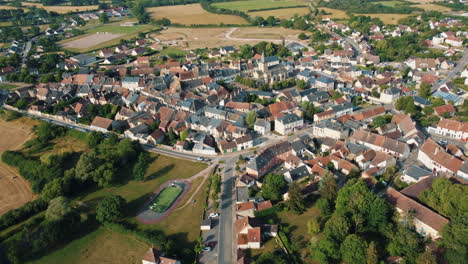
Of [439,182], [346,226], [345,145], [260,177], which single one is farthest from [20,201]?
[439,182]

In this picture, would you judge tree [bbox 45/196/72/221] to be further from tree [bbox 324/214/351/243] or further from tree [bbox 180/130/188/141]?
tree [bbox 324/214/351/243]

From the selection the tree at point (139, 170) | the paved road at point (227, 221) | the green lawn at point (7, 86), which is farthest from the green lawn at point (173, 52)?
the paved road at point (227, 221)

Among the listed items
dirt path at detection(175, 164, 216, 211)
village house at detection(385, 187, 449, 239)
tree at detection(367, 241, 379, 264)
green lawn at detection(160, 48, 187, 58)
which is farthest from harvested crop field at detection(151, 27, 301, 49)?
tree at detection(367, 241, 379, 264)

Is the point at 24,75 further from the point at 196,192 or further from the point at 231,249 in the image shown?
the point at 231,249

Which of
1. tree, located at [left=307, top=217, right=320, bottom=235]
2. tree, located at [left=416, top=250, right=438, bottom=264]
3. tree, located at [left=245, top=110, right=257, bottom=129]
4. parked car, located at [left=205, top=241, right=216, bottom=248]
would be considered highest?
tree, located at [left=245, top=110, right=257, bottom=129]

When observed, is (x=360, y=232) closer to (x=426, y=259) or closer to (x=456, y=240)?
(x=426, y=259)

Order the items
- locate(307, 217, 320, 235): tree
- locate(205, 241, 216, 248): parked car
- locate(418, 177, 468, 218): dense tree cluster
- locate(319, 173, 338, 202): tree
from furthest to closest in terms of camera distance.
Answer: locate(319, 173, 338, 202): tree < locate(307, 217, 320, 235): tree < locate(205, 241, 216, 248): parked car < locate(418, 177, 468, 218): dense tree cluster
